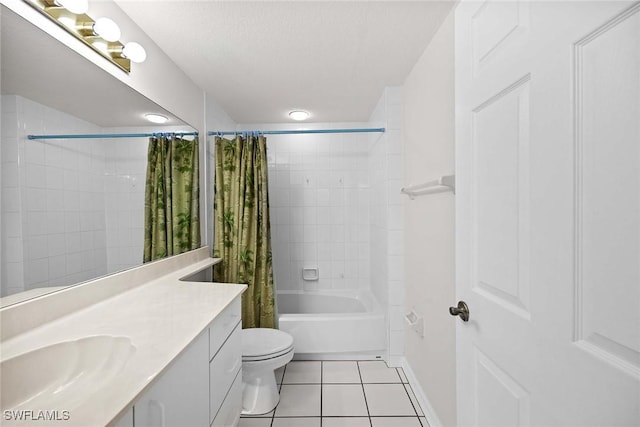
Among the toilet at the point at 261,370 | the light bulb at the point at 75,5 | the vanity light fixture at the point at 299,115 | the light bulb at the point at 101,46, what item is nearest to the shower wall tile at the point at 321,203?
the vanity light fixture at the point at 299,115

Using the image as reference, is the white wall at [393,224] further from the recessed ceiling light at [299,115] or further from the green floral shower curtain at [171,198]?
the green floral shower curtain at [171,198]

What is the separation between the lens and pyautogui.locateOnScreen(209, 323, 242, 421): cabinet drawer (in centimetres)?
124

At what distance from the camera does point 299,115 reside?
10.2 feet

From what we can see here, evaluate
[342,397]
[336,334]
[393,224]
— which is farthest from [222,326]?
[393,224]

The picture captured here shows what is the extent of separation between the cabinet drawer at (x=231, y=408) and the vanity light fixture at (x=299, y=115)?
2.33 m

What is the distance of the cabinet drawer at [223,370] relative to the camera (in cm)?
124

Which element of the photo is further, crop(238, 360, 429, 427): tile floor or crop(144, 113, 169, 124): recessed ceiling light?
crop(238, 360, 429, 427): tile floor

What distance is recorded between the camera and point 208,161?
2518mm

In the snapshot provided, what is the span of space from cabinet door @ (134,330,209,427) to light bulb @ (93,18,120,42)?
129cm

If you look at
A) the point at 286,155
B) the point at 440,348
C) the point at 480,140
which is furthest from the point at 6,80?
the point at 286,155

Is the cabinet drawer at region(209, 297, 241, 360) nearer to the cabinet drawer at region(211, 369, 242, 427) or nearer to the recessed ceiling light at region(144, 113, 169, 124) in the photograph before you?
the cabinet drawer at region(211, 369, 242, 427)

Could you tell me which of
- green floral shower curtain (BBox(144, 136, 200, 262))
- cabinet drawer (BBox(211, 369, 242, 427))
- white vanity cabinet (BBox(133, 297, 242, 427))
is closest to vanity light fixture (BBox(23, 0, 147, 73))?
green floral shower curtain (BBox(144, 136, 200, 262))

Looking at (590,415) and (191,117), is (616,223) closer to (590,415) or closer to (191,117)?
(590,415)

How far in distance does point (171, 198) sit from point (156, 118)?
0.50 m
